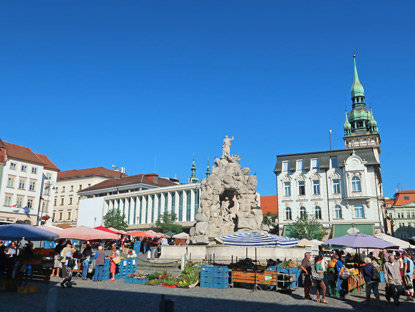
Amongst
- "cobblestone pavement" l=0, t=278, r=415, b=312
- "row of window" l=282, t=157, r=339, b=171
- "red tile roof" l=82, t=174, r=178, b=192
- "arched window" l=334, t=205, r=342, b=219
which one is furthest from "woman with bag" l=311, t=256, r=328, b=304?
"red tile roof" l=82, t=174, r=178, b=192

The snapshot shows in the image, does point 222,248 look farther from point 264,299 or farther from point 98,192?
point 98,192

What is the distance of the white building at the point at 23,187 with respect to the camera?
57500 millimetres

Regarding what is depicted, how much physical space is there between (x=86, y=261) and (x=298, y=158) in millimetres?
43713

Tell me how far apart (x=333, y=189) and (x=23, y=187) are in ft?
156

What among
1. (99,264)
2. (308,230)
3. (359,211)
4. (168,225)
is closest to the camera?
(99,264)

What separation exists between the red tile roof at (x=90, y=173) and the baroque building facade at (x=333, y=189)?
49695 millimetres

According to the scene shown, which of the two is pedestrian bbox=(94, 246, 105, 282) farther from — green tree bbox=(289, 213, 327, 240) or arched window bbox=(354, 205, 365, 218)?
arched window bbox=(354, 205, 365, 218)

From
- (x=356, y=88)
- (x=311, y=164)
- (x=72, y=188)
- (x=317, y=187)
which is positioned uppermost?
(x=356, y=88)

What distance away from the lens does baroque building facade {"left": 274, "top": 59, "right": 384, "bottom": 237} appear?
165 ft

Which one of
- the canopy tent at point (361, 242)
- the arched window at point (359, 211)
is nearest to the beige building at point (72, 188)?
the arched window at point (359, 211)

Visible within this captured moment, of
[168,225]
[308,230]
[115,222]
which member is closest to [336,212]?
[308,230]

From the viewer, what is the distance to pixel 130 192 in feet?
250

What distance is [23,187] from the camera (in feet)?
199

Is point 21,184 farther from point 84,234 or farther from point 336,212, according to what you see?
point 336,212
